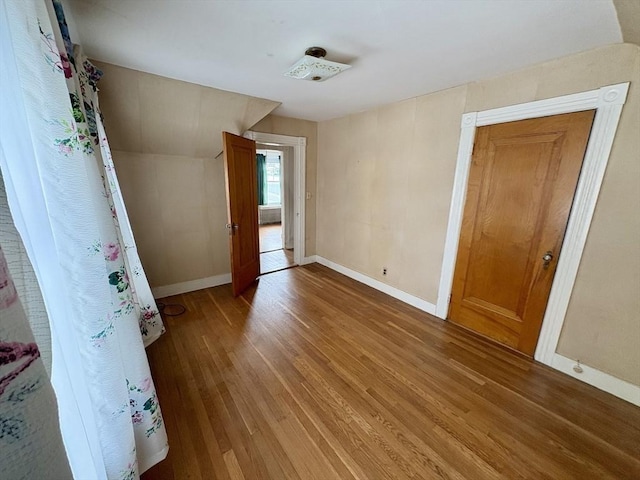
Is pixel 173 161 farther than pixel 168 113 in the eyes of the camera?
Yes

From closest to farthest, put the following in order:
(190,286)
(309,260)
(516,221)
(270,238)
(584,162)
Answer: (584,162), (516,221), (190,286), (309,260), (270,238)

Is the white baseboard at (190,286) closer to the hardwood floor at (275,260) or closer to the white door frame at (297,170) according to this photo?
the hardwood floor at (275,260)

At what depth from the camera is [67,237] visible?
0.82 metres

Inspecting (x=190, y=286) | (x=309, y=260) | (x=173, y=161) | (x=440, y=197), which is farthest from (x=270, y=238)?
(x=440, y=197)

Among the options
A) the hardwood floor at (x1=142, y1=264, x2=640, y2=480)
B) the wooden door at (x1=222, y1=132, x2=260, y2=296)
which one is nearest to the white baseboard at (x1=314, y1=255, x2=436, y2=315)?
the hardwood floor at (x1=142, y1=264, x2=640, y2=480)

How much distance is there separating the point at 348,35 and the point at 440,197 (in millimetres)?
1746

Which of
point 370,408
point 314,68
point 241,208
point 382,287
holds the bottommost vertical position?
point 370,408

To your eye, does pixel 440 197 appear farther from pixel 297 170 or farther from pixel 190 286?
pixel 190 286

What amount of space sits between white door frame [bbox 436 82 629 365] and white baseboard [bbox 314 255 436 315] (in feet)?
3.36

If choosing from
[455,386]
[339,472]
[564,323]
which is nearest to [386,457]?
[339,472]

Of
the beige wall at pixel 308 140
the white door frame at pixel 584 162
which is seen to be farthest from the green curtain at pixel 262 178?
the white door frame at pixel 584 162

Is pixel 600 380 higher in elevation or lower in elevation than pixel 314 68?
lower

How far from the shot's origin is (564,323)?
6.55ft

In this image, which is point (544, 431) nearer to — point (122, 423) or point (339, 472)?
point (339, 472)
